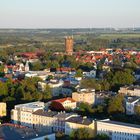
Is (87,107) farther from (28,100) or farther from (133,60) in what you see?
(133,60)

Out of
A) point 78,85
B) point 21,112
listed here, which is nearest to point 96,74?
point 78,85

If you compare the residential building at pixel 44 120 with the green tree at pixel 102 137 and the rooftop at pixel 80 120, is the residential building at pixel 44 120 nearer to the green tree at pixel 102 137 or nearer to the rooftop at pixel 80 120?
the rooftop at pixel 80 120

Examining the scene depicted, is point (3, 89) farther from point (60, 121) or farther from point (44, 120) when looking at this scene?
point (60, 121)

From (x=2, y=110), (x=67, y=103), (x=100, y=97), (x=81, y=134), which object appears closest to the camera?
(x=81, y=134)

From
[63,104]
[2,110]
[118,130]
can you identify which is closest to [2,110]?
[2,110]

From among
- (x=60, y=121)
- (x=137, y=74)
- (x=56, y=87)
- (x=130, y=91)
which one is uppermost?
(x=60, y=121)

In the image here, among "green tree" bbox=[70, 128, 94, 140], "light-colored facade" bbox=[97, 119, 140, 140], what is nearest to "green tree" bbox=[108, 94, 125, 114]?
"light-colored facade" bbox=[97, 119, 140, 140]

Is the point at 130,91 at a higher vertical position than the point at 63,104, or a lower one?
lower

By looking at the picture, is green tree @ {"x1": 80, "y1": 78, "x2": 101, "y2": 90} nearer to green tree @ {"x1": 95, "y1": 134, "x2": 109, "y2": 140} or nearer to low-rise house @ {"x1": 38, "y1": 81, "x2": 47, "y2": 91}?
low-rise house @ {"x1": 38, "y1": 81, "x2": 47, "y2": 91}
